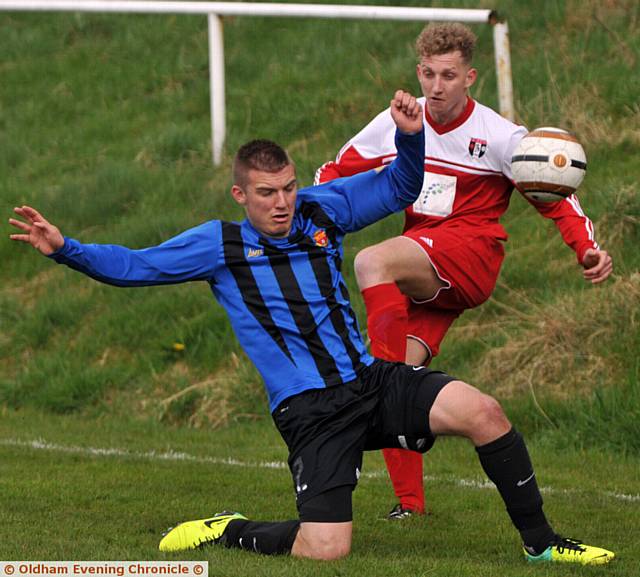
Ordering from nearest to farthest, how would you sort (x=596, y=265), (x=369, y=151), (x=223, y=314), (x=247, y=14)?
(x=596, y=265)
(x=369, y=151)
(x=223, y=314)
(x=247, y=14)

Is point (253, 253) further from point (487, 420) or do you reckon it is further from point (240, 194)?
point (487, 420)

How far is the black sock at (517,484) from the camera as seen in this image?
5277mm

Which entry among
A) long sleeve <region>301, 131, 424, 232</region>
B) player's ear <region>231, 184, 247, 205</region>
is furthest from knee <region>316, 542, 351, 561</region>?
player's ear <region>231, 184, 247, 205</region>

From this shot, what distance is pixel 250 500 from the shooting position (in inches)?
274

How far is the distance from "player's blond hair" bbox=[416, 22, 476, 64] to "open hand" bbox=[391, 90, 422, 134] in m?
1.24

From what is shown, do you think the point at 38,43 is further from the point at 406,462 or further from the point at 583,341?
the point at 406,462

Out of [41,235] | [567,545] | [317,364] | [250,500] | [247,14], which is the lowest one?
[250,500]

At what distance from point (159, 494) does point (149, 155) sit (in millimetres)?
7481

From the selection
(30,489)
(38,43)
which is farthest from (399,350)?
(38,43)

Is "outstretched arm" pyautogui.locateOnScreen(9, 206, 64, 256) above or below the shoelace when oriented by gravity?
above

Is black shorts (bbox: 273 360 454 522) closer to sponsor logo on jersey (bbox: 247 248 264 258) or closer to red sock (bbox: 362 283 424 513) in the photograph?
sponsor logo on jersey (bbox: 247 248 264 258)

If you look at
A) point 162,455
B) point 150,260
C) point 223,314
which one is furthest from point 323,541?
point 223,314

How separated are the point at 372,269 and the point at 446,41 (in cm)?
122

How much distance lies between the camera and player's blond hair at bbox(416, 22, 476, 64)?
6598 millimetres
